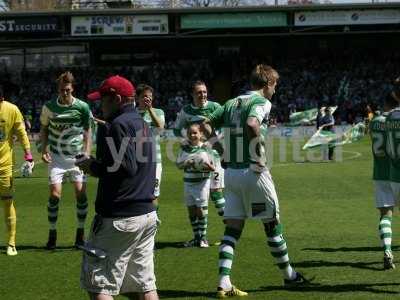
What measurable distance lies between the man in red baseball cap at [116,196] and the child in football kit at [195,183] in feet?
14.7

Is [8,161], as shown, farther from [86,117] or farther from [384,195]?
[384,195]

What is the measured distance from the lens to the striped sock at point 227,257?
7.26m

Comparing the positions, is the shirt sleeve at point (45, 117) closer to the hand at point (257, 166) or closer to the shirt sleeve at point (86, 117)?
the shirt sleeve at point (86, 117)

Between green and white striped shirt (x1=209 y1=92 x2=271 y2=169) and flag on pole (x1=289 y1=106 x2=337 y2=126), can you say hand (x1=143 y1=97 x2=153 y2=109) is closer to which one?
green and white striped shirt (x1=209 y1=92 x2=271 y2=169)

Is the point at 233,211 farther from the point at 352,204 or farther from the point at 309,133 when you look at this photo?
the point at 309,133

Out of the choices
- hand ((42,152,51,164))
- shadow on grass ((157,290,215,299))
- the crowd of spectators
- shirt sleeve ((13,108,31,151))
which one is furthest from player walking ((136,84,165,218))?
the crowd of spectators

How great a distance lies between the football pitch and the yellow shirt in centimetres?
120

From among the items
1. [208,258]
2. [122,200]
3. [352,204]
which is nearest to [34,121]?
[352,204]

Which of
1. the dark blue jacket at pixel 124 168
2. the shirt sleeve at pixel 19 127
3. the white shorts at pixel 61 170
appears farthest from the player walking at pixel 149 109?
the dark blue jacket at pixel 124 168

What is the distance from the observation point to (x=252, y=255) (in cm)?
936

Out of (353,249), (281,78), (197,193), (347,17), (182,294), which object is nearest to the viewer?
(182,294)

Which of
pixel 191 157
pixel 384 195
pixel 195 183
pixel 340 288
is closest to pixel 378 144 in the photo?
pixel 384 195

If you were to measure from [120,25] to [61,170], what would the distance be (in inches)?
1370

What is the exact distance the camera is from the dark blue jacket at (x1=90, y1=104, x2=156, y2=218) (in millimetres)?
5305
